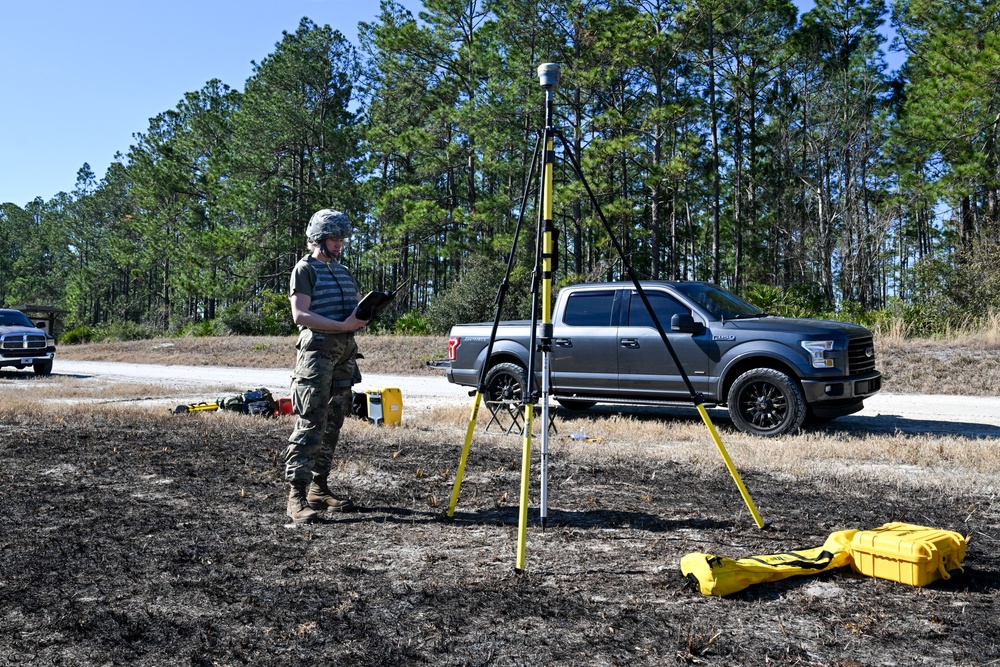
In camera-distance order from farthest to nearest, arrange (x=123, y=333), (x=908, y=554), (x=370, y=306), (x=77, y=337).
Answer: (x=77, y=337), (x=123, y=333), (x=370, y=306), (x=908, y=554)

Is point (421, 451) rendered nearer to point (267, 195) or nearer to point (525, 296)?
point (525, 296)

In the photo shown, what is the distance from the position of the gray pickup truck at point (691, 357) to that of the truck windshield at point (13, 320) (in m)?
14.6

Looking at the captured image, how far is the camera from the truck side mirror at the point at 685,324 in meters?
10.0

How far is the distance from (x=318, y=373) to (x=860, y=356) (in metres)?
6.87

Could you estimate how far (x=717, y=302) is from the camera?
35.0ft

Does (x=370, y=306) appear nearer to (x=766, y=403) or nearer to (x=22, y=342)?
(x=766, y=403)

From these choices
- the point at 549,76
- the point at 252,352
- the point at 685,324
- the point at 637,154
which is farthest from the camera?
the point at 637,154

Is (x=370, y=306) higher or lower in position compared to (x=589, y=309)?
lower

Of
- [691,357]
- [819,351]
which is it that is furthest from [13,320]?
[819,351]

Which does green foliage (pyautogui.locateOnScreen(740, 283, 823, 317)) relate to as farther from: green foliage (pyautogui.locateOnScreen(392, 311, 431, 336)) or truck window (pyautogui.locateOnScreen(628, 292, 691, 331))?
green foliage (pyautogui.locateOnScreen(392, 311, 431, 336))

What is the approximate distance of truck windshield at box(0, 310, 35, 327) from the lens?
21172 mm

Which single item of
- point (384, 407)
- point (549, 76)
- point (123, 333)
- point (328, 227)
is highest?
point (549, 76)

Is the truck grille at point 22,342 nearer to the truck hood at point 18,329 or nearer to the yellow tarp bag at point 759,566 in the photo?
the truck hood at point 18,329

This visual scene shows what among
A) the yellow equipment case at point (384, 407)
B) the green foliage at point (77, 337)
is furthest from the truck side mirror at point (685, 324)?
the green foliage at point (77, 337)
